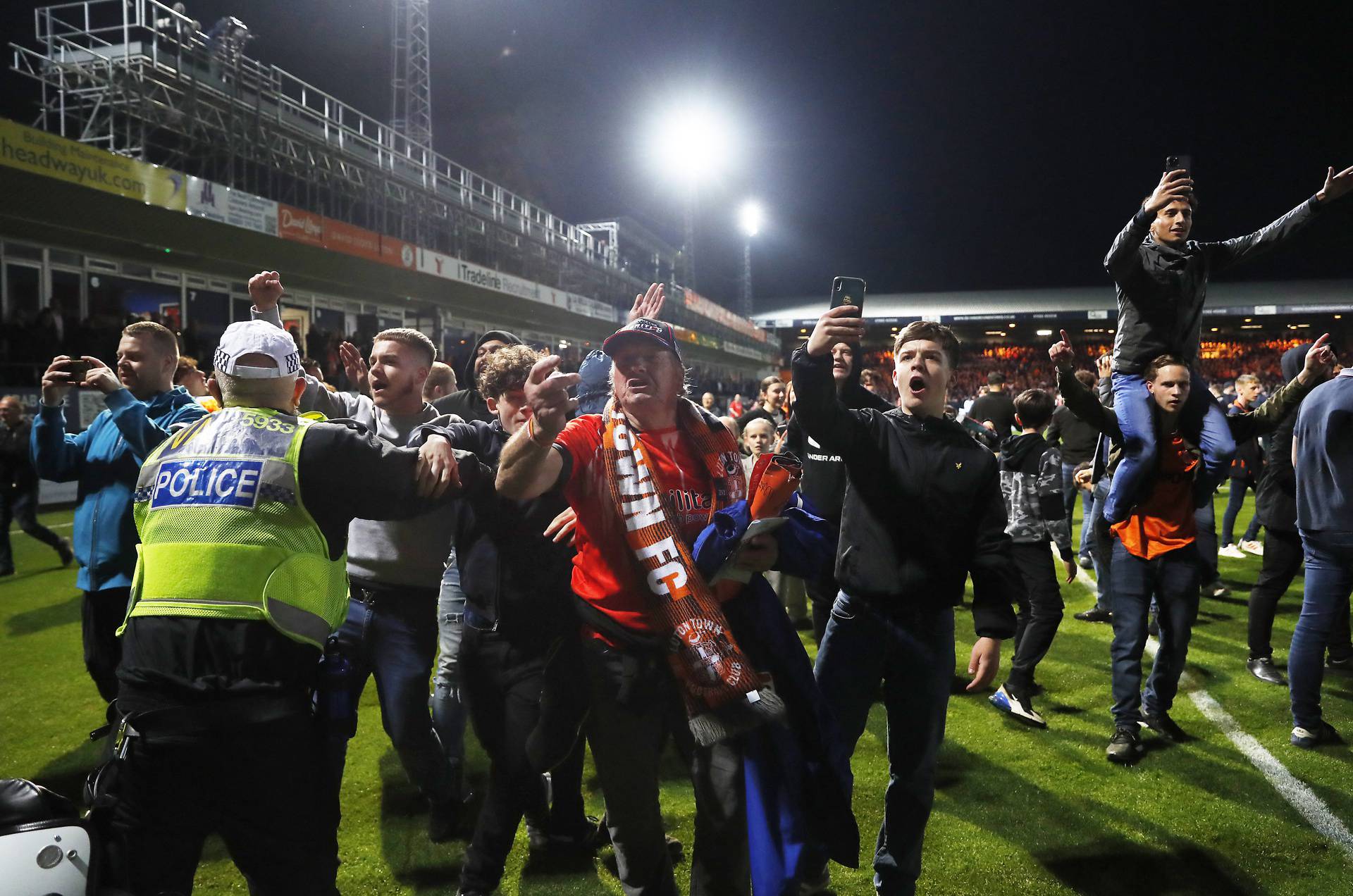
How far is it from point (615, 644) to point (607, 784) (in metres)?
0.44

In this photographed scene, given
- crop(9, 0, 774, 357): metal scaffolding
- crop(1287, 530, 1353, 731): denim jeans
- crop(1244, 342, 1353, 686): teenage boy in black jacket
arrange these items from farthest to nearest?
crop(9, 0, 774, 357): metal scaffolding < crop(1244, 342, 1353, 686): teenage boy in black jacket < crop(1287, 530, 1353, 731): denim jeans

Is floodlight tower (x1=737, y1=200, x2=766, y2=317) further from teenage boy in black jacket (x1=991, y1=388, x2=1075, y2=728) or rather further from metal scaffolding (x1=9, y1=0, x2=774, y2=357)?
teenage boy in black jacket (x1=991, y1=388, x2=1075, y2=728)

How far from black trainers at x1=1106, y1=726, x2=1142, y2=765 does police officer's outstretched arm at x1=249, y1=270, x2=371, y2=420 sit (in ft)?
13.9

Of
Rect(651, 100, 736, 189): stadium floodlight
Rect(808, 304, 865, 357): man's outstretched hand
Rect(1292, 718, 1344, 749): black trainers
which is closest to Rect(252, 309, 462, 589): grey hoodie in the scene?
Rect(808, 304, 865, 357): man's outstretched hand

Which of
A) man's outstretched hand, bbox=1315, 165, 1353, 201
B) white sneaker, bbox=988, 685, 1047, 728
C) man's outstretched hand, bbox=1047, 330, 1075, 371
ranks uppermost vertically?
man's outstretched hand, bbox=1315, 165, 1353, 201

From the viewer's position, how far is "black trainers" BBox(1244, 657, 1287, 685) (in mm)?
5219

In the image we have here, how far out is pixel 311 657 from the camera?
219 centimetres

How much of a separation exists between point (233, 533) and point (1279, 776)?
15.7ft

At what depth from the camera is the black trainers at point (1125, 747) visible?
4.12 meters

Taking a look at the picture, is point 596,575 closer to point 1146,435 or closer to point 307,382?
point 307,382

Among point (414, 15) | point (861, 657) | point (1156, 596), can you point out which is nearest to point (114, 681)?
point (861, 657)

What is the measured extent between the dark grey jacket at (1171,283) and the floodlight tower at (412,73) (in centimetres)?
2467

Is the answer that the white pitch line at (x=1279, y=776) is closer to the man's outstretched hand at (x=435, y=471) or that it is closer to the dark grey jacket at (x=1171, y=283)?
the dark grey jacket at (x=1171, y=283)

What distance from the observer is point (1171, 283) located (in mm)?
4145
